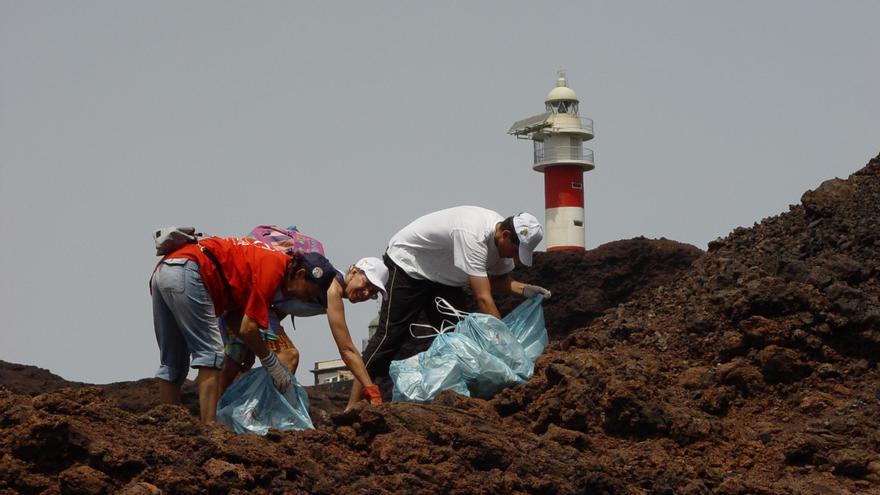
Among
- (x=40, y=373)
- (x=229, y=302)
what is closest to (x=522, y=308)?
(x=229, y=302)

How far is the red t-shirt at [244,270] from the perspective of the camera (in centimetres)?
687

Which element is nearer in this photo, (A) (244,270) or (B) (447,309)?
(A) (244,270)

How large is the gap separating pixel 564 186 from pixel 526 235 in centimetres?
2950

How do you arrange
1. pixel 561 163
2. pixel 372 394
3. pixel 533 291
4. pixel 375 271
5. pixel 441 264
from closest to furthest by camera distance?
pixel 372 394, pixel 375 271, pixel 441 264, pixel 533 291, pixel 561 163

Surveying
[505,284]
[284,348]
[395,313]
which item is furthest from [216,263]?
[505,284]

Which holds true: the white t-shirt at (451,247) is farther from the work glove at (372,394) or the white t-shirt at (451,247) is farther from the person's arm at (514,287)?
the work glove at (372,394)

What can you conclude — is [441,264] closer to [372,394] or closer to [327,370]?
[372,394]

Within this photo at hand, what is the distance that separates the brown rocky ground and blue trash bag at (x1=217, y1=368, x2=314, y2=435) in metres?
0.45

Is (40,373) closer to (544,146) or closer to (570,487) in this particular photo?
(570,487)

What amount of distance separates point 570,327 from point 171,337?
478 inches

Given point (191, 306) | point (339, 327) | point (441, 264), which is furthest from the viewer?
point (441, 264)

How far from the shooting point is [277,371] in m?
7.12

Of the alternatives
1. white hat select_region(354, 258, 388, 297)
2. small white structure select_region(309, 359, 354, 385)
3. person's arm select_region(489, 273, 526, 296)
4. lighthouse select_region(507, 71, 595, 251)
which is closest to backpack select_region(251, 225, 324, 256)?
white hat select_region(354, 258, 388, 297)

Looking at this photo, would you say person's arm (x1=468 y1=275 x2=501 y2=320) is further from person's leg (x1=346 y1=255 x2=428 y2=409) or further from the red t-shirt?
the red t-shirt
